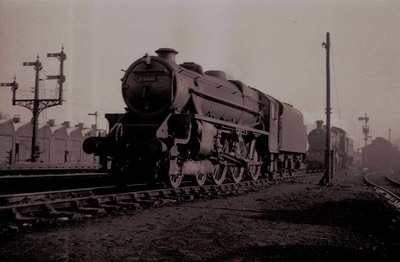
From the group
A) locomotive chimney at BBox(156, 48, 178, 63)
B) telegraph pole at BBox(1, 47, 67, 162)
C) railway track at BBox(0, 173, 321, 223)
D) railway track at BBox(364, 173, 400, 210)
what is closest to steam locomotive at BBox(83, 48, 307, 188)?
locomotive chimney at BBox(156, 48, 178, 63)

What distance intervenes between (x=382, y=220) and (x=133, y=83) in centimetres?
674

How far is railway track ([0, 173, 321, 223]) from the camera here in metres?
5.87

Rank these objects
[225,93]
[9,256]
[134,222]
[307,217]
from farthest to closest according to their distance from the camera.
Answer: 1. [225,93]
2. [307,217]
3. [134,222]
4. [9,256]

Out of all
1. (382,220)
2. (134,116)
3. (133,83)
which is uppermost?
(133,83)

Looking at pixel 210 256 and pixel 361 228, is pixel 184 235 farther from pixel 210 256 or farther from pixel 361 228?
pixel 361 228

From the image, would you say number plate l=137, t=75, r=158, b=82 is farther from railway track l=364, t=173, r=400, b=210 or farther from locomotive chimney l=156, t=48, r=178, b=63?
railway track l=364, t=173, r=400, b=210

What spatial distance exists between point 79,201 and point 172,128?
11.8 ft

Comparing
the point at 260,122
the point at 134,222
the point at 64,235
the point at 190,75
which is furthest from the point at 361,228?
the point at 260,122

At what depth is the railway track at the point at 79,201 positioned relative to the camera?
5.87m

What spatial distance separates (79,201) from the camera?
6.79 m

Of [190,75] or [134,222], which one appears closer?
[134,222]

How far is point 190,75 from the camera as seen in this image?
1070cm

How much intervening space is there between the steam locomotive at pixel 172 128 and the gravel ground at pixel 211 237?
6.77ft

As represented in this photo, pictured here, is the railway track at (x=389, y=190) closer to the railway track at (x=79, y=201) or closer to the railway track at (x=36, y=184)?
the railway track at (x=79, y=201)
